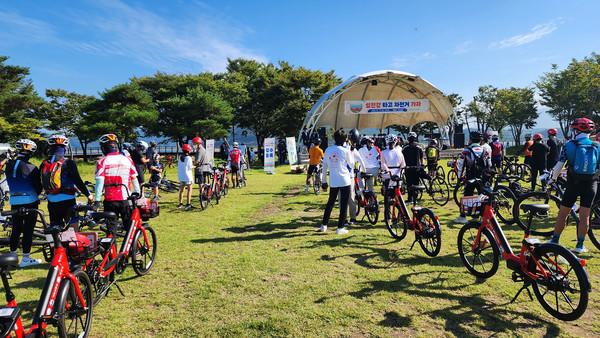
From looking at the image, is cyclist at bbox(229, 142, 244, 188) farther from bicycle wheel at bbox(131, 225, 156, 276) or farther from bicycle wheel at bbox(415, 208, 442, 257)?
bicycle wheel at bbox(415, 208, 442, 257)

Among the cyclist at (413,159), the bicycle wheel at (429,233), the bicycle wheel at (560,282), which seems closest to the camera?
the bicycle wheel at (560,282)

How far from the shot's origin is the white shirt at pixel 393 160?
691 centimetres

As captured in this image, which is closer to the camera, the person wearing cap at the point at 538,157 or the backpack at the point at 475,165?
the backpack at the point at 475,165

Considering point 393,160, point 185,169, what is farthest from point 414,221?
point 185,169

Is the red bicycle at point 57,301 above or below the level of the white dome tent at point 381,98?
below

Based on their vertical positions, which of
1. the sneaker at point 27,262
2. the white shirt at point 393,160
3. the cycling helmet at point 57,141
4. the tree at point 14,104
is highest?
the tree at point 14,104

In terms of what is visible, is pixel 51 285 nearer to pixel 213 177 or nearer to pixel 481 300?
pixel 481 300

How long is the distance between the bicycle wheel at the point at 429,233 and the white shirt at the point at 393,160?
2291 mm

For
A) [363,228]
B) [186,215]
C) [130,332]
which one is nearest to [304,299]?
[130,332]

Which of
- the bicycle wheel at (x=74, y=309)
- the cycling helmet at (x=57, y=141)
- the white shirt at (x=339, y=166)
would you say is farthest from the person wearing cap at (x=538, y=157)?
the cycling helmet at (x=57, y=141)

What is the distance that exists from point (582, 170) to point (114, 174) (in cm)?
676

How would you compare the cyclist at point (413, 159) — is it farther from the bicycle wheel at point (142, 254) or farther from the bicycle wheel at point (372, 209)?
the bicycle wheel at point (142, 254)

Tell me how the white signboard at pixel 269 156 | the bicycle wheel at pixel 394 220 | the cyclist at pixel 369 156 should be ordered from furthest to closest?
the white signboard at pixel 269 156, the cyclist at pixel 369 156, the bicycle wheel at pixel 394 220

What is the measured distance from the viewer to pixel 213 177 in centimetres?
938
